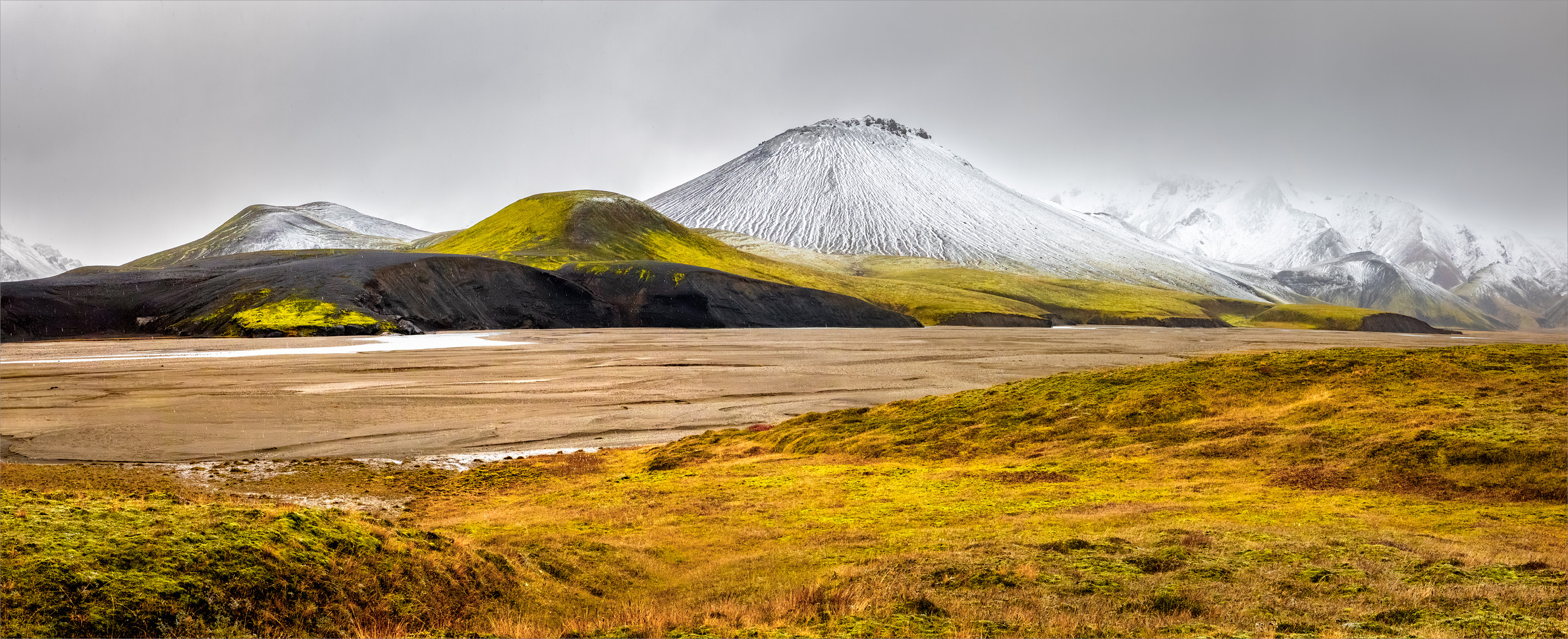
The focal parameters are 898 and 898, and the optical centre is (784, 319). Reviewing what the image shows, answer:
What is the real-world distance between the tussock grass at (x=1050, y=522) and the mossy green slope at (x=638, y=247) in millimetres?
123750

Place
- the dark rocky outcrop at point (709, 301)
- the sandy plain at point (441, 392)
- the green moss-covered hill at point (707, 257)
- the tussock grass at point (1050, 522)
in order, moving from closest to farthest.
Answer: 1. the tussock grass at point (1050, 522)
2. the sandy plain at point (441, 392)
3. the dark rocky outcrop at point (709, 301)
4. the green moss-covered hill at point (707, 257)

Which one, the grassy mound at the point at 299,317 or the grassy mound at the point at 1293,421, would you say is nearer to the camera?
the grassy mound at the point at 1293,421

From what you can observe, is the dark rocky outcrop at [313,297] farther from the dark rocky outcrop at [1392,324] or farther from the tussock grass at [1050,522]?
the dark rocky outcrop at [1392,324]

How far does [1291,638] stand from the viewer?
23.6 ft

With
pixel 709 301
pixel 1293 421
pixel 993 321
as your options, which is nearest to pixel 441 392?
pixel 1293 421

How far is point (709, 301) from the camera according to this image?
384ft

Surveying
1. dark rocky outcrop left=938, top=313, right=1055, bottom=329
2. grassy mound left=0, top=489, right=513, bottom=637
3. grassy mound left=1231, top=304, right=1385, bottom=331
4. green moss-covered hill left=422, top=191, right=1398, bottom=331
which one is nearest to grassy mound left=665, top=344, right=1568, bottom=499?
grassy mound left=0, top=489, right=513, bottom=637

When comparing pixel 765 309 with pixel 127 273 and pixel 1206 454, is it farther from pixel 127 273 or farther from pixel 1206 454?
pixel 1206 454

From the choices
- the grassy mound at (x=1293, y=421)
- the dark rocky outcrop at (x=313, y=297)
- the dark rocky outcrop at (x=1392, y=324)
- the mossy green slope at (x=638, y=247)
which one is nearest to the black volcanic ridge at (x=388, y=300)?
the dark rocky outcrop at (x=313, y=297)

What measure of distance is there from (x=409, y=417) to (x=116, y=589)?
21.7m

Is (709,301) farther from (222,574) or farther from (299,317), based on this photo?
(222,574)

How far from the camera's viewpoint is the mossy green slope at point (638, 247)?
154 m

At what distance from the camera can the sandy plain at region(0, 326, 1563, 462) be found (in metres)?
23.5

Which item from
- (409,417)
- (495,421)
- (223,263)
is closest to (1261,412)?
(495,421)
